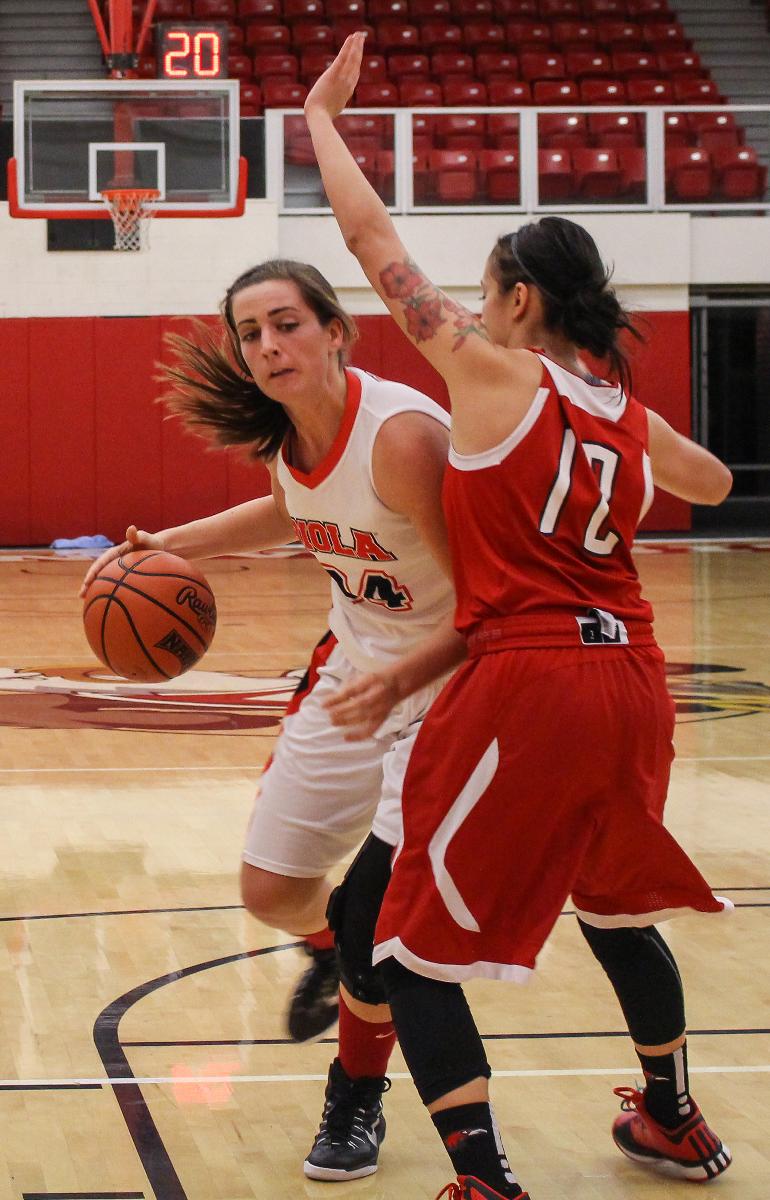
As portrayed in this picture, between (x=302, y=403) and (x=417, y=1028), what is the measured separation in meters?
1.05

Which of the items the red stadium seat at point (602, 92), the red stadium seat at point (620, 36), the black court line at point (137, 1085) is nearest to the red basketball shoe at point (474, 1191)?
the black court line at point (137, 1085)

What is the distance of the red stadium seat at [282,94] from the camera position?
16.8 metres

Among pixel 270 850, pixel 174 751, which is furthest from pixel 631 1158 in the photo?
pixel 174 751

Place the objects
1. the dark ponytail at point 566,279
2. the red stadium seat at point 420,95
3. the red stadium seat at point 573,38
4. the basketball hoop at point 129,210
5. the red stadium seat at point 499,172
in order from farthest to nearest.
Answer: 1. the red stadium seat at point 573,38
2. the red stadium seat at point 420,95
3. the red stadium seat at point 499,172
4. the basketball hoop at point 129,210
5. the dark ponytail at point 566,279

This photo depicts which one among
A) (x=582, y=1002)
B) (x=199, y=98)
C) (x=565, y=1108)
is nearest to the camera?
(x=565, y=1108)

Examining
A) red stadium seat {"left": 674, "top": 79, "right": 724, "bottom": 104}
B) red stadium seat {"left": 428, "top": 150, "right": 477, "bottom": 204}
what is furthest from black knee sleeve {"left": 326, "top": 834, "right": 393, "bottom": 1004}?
red stadium seat {"left": 674, "top": 79, "right": 724, "bottom": 104}

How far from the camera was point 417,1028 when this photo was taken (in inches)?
87.1

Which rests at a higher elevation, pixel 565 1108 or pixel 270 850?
pixel 270 850

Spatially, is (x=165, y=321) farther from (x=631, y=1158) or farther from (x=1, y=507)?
(x=631, y=1158)

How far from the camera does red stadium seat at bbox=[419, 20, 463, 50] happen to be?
61.1 feet

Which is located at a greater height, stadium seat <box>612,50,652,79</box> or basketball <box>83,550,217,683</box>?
stadium seat <box>612,50,652,79</box>

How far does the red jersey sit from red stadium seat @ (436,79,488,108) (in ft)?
52.1

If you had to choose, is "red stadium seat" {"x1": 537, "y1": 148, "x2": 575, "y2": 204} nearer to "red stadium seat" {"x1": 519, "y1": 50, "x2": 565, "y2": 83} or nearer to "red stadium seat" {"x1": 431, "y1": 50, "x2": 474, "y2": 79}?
"red stadium seat" {"x1": 519, "y1": 50, "x2": 565, "y2": 83}

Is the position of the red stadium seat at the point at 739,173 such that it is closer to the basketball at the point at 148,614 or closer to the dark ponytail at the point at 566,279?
the basketball at the point at 148,614
